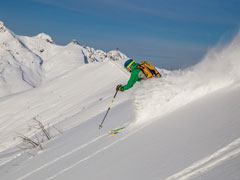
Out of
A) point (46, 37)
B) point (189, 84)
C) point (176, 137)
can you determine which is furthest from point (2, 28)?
point (176, 137)

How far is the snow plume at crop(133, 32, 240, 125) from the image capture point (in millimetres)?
4738

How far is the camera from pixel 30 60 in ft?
343

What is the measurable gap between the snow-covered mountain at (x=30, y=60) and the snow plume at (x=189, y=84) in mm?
76747

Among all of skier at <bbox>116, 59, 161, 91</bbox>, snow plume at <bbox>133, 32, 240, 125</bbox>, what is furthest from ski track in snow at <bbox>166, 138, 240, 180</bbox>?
skier at <bbox>116, 59, 161, 91</bbox>

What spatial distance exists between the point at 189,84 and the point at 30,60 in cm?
10606

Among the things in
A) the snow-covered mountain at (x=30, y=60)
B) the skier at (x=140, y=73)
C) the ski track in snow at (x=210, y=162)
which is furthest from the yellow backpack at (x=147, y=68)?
the snow-covered mountain at (x=30, y=60)

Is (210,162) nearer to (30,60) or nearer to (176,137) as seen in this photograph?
(176,137)

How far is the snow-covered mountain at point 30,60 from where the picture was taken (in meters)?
89.1

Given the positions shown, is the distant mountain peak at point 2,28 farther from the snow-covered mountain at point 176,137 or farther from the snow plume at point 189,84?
the snow plume at point 189,84

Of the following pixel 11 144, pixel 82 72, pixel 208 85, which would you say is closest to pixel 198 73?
pixel 208 85

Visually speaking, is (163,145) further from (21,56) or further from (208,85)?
(21,56)

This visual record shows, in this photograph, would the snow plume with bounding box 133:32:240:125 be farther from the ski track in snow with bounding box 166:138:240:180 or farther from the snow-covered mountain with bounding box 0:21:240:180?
the ski track in snow with bounding box 166:138:240:180

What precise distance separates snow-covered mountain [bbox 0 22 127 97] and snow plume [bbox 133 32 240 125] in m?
76.7

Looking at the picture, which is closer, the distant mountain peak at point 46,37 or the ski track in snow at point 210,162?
the ski track in snow at point 210,162
